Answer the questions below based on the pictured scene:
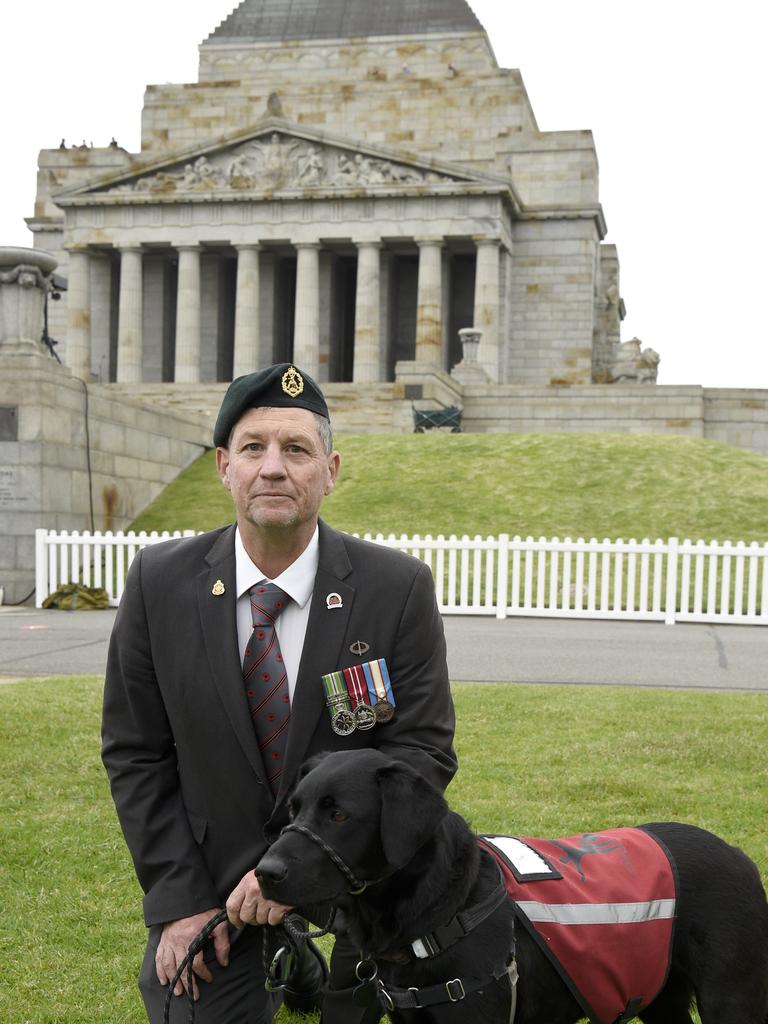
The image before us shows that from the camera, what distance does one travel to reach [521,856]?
311 centimetres

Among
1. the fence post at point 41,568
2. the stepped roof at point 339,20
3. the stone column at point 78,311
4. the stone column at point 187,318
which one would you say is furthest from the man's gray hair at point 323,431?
the stepped roof at point 339,20

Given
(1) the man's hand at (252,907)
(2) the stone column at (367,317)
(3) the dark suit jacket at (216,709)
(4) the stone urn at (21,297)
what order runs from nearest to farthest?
(1) the man's hand at (252,907), (3) the dark suit jacket at (216,709), (4) the stone urn at (21,297), (2) the stone column at (367,317)

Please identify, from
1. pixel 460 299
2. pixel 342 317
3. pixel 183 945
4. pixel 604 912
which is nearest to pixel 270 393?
pixel 183 945

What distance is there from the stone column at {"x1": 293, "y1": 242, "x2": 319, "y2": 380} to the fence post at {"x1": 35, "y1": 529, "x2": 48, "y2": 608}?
94.5 feet

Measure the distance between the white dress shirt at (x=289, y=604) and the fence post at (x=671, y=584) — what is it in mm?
11660

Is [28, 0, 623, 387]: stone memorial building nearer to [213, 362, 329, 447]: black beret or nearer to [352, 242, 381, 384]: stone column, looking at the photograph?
[352, 242, 381, 384]: stone column

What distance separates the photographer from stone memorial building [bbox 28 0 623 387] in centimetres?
4338

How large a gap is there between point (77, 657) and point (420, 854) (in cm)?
877

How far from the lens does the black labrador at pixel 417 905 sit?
266 centimetres

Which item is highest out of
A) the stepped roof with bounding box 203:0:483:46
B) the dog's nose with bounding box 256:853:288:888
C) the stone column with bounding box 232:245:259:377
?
the stepped roof with bounding box 203:0:483:46

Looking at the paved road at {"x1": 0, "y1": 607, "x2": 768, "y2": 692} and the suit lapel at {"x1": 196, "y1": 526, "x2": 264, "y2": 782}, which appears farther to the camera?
the paved road at {"x1": 0, "y1": 607, "x2": 768, "y2": 692}

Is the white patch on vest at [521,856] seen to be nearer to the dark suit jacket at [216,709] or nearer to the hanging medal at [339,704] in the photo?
the dark suit jacket at [216,709]

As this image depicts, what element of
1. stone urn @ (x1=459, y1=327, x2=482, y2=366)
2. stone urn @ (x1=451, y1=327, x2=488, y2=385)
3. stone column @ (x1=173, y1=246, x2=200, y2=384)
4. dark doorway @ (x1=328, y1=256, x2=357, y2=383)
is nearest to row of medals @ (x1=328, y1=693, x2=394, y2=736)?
stone urn @ (x1=451, y1=327, x2=488, y2=385)

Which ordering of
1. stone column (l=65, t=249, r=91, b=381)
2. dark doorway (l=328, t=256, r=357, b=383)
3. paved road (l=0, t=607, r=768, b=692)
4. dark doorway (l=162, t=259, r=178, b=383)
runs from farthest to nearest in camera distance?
dark doorway (l=162, t=259, r=178, b=383)
dark doorway (l=328, t=256, r=357, b=383)
stone column (l=65, t=249, r=91, b=381)
paved road (l=0, t=607, r=768, b=692)
